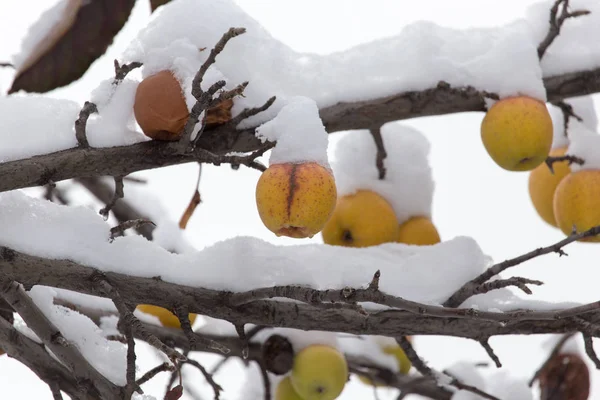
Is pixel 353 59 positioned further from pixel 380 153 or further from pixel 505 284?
pixel 505 284

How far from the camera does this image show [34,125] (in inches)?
60.1

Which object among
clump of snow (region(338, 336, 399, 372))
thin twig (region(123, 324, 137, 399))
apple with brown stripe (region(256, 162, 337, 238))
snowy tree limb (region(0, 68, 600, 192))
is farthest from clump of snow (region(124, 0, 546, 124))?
clump of snow (region(338, 336, 399, 372))

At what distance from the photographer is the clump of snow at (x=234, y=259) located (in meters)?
1.48

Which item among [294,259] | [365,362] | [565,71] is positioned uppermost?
[565,71]

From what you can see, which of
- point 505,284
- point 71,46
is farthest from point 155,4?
point 505,284

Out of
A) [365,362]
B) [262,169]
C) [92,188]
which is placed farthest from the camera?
[92,188]

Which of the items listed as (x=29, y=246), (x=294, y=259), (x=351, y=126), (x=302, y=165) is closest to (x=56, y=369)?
(x=29, y=246)

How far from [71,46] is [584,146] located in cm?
131

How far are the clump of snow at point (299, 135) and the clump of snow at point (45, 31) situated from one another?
2.08ft

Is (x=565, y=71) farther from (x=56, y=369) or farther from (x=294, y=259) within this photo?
(x=56, y=369)

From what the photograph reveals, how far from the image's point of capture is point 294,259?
5.37 feet

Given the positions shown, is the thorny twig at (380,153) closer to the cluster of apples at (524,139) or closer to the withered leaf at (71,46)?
the cluster of apples at (524,139)

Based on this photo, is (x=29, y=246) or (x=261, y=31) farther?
(x=261, y=31)

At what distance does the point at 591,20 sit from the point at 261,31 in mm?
832
